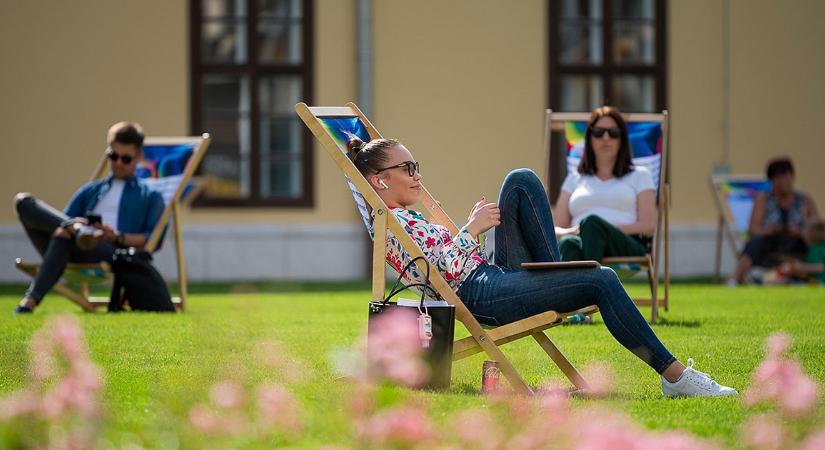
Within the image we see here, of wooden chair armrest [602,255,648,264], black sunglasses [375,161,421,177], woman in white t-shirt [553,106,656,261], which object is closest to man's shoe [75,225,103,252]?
woman in white t-shirt [553,106,656,261]

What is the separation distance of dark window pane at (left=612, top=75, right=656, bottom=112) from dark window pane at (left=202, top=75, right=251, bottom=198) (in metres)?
3.28

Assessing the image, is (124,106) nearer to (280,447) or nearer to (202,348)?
(202,348)

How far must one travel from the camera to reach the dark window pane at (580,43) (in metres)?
13.3

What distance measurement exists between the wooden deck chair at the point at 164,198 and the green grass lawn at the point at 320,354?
0.46ft

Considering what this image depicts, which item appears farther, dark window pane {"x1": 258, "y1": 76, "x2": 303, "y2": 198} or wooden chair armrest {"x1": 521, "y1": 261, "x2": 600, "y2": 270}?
dark window pane {"x1": 258, "y1": 76, "x2": 303, "y2": 198}

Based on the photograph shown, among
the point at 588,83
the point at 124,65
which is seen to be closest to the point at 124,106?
the point at 124,65

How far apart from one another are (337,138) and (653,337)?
1239 mm

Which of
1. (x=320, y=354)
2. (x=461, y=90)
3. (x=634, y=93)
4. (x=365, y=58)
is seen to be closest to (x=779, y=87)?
(x=634, y=93)

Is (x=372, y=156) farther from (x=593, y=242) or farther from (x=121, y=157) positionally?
(x=121, y=157)

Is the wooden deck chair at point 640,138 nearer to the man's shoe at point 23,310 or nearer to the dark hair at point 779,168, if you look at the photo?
the man's shoe at point 23,310

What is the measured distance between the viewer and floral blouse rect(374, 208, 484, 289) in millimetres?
4609

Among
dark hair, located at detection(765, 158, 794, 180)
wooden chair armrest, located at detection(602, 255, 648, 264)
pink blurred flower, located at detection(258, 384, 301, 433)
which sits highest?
dark hair, located at detection(765, 158, 794, 180)

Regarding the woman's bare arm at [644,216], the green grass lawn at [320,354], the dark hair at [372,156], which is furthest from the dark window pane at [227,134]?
the dark hair at [372,156]

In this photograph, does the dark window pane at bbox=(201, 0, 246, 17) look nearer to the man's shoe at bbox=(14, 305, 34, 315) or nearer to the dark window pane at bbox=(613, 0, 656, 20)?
the dark window pane at bbox=(613, 0, 656, 20)
